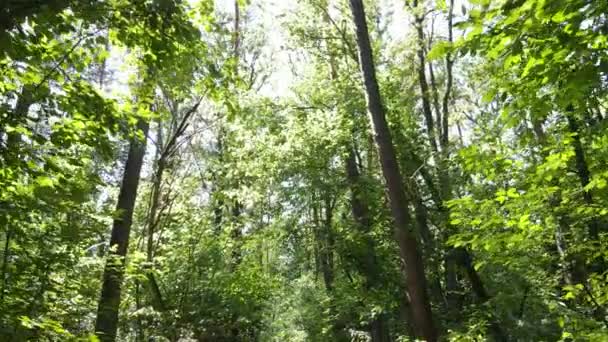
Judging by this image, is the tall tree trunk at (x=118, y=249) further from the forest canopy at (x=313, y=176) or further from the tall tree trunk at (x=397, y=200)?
the tall tree trunk at (x=397, y=200)

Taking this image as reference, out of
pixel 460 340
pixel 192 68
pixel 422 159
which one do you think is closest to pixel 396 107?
pixel 422 159

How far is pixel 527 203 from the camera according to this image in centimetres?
468

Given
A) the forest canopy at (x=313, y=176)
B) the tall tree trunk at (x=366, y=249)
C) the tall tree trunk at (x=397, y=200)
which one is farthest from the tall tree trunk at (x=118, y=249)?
the tall tree trunk at (x=366, y=249)

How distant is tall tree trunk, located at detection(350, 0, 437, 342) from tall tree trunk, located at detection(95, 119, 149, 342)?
10.5 feet

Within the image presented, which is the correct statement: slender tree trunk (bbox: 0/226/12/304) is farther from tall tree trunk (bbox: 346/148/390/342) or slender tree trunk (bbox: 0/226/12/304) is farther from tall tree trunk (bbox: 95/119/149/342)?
tall tree trunk (bbox: 346/148/390/342)

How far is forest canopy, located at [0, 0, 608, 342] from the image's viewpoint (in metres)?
3.40

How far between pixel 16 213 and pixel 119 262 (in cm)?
234

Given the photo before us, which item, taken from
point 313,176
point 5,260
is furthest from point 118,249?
point 313,176

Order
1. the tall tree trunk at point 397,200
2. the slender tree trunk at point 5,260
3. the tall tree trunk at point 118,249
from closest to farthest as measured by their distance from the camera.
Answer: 1. the slender tree trunk at point 5,260
2. the tall tree trunk at point 118,249
3. the tall tree trunk at point 397,200

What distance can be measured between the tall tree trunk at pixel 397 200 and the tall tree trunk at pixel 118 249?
3.20m

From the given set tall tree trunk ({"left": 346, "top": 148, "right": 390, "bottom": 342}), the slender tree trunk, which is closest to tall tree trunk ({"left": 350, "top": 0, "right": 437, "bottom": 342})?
tall tree trunk ({"left": 346, "top": 148, "right": 390, "bottom": 342})

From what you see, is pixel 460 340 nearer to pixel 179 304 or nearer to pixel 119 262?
pixel 119 262

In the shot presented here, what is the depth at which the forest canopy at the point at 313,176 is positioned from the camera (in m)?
3.40

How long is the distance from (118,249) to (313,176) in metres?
5.24
